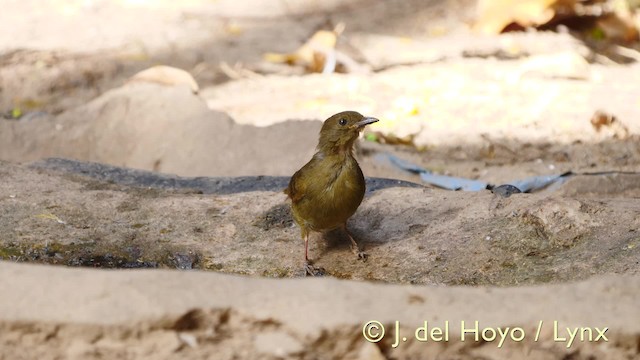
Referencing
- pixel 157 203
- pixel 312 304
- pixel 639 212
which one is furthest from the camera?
pixel 157 203

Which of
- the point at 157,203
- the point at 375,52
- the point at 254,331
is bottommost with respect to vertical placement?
the point at 375,52

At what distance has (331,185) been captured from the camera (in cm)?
422

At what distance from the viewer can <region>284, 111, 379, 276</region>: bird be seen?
13.8 feet

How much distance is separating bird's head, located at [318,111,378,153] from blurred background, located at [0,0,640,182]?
230cm

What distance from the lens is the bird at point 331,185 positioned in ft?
13.8

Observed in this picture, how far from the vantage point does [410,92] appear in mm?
8617

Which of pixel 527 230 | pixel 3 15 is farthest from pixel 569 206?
pixel 3 15

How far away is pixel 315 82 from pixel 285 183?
351 centimetres

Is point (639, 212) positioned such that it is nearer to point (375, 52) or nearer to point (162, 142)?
point (162, 142)

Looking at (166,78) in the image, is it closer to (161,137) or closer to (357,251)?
(161,137)

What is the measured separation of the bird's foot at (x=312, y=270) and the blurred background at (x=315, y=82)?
2.42 m

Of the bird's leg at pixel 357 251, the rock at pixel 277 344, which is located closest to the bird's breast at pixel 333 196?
the bird's leg at pixel 357 251

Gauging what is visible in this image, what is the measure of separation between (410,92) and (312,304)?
610cm

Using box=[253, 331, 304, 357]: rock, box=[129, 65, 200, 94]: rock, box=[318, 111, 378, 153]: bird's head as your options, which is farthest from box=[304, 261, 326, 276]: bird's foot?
box=[129, 65, 200, 94]: rock
